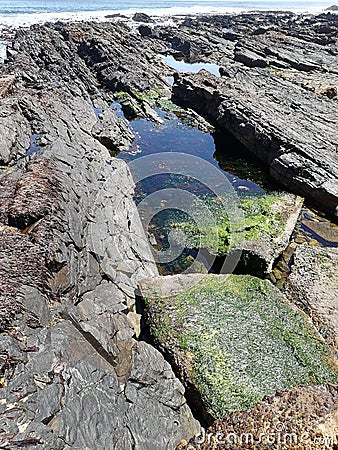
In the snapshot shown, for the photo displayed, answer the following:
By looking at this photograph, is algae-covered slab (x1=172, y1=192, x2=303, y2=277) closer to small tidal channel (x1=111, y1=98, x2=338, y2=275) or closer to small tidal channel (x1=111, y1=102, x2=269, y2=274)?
small tidal channel (x1=111, y1=98, x2=338, y2=275)

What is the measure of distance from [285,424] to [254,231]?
8343 mm

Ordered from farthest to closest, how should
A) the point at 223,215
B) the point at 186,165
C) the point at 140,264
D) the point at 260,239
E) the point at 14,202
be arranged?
1. the point at 186,165
2. the point at 223,215
3. the point at 260,239
4. the point at 140,264
5. the point at 14,202

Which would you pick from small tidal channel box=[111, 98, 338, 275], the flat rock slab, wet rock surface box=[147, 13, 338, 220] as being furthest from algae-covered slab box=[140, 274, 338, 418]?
wet rock surface box=[147, 13, 338, 220]

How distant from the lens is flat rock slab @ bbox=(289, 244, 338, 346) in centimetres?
1039

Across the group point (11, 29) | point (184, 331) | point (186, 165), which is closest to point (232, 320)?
point (184, 331)

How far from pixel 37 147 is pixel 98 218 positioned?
8026 mm

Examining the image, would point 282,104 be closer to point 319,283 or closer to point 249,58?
point 319,283

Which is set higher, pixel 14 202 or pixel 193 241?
pixel 14 202

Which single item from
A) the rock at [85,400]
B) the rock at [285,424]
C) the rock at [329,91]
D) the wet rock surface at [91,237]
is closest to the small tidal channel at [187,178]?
the wet rock surface at [91,237]

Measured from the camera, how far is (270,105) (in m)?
23.5

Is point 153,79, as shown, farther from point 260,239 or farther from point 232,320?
point 232,320

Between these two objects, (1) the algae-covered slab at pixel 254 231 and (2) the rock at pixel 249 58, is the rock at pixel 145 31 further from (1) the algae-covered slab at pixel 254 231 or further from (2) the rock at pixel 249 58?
(1) the algae-covered slab at pixel 254 231

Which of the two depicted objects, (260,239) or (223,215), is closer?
(260,239)

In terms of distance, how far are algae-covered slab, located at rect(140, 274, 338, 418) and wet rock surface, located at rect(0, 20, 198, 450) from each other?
Answer: 0.57 meters
